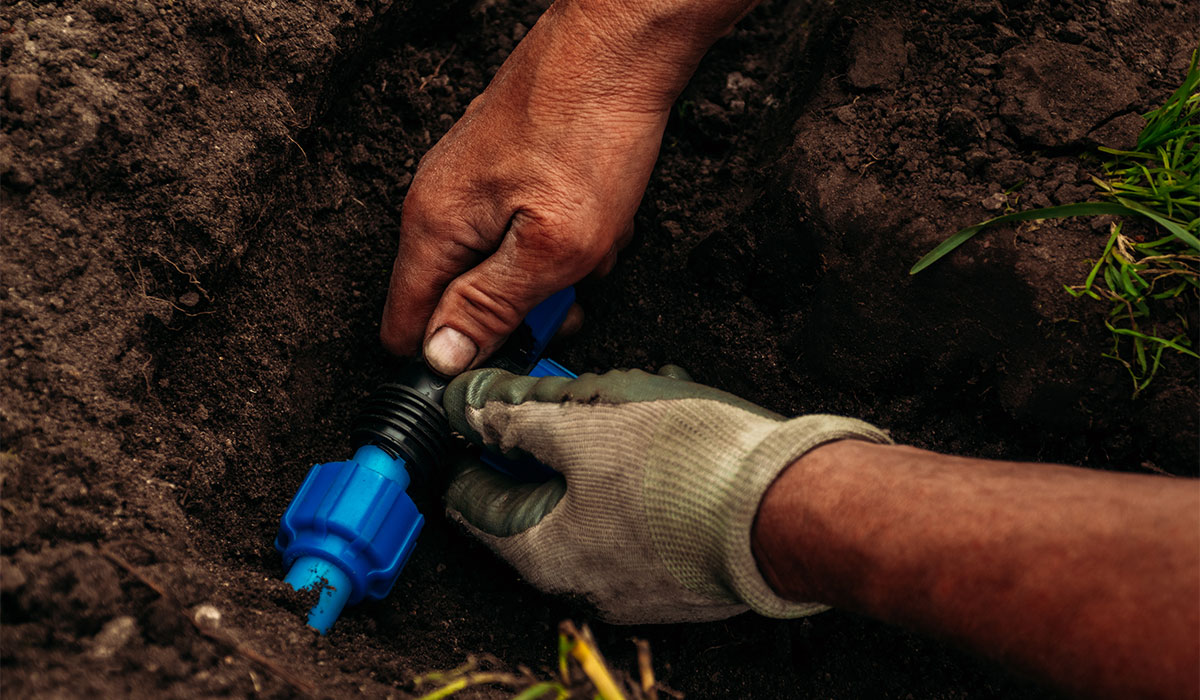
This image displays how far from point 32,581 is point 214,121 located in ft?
2.76

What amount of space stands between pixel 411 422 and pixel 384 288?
0.38 meters

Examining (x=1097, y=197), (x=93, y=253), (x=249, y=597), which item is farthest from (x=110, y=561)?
(x=1097, y=197)

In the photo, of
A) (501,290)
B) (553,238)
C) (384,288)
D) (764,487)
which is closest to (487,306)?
(501,290)

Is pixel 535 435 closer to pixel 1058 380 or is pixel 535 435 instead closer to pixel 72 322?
pixel 72 322

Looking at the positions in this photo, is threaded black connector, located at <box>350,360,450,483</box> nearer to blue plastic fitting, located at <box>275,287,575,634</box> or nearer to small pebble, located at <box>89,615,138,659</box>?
blue plastic fitting, located at <box>275,287,575,634</box>

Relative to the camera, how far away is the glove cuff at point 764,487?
1002mm

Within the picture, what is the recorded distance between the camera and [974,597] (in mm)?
828

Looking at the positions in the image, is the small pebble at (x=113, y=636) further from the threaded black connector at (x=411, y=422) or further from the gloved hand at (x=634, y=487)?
the gloved hand at (x=634, y=487)

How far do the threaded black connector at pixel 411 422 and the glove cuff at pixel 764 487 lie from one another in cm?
63

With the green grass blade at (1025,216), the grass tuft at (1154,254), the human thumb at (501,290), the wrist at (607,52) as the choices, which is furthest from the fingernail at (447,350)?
the grass tuft at (1154,254)

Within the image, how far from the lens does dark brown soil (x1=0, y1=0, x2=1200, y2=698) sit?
1.16 m

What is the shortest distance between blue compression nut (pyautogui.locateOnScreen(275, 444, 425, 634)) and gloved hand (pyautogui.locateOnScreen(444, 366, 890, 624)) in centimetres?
19

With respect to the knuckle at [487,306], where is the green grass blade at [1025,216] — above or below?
above

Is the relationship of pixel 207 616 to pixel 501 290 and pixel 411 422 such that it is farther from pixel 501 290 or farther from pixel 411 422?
pixel 501 290
